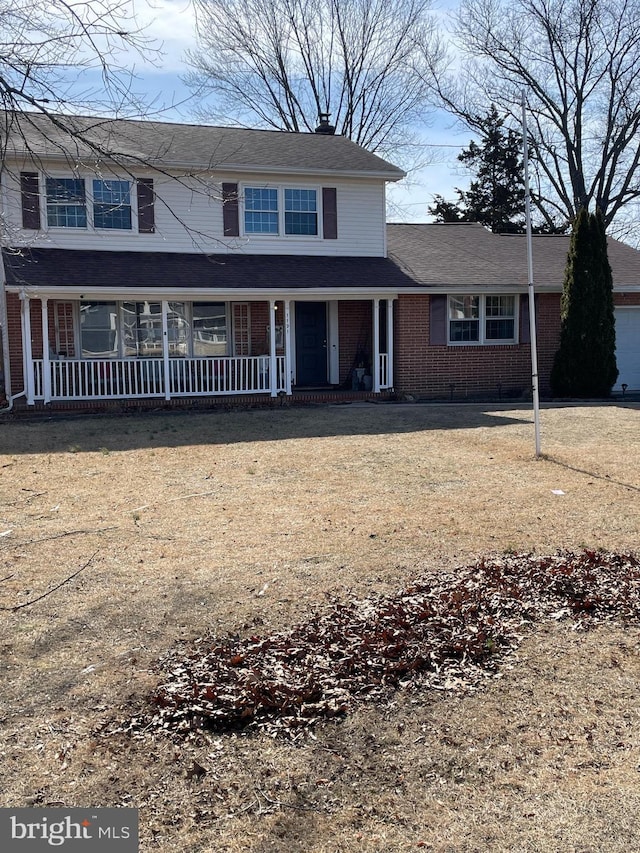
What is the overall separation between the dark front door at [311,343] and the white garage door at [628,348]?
26.2ft

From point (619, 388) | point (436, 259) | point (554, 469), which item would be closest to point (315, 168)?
point (436, 259)

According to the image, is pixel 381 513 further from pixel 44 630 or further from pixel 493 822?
pixel 493 822

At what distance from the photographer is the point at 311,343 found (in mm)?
20359

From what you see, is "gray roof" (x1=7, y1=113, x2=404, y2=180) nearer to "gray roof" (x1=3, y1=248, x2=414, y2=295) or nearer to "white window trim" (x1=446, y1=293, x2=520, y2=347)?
"gray roof" (x1=3, y1=248, x2=414, y2=295)

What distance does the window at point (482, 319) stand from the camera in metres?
19.8

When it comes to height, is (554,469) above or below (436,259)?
below

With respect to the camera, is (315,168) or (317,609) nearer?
(317,609)

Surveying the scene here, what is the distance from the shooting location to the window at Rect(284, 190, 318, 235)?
19.3 meters

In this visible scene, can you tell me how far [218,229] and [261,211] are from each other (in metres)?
1.15

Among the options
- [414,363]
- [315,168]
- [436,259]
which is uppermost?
[315,168]

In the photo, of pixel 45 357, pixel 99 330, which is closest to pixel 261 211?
pixel 99 330

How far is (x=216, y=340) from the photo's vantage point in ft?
64.4

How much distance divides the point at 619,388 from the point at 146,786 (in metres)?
20.2

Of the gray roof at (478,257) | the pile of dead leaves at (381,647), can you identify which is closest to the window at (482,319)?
the gray roof at (478,257)
